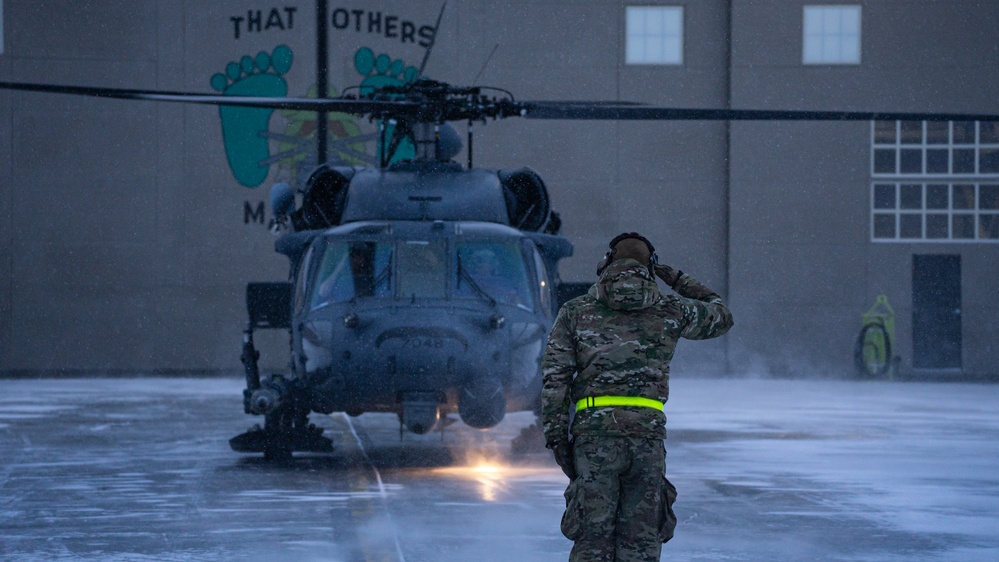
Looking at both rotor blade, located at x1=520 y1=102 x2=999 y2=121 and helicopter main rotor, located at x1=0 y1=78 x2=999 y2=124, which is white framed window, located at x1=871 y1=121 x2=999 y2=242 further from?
rotor blade, located at x1=520 y1=102 x2=999 y2=121

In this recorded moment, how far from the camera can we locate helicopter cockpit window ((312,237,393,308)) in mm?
14562

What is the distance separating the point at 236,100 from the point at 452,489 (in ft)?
12.8

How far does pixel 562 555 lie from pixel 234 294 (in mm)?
22301

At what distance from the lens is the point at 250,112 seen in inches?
1234

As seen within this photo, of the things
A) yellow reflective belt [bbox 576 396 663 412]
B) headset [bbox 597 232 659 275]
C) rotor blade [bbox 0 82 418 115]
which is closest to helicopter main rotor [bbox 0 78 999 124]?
rotor blade [bbox 0 82 418 115]

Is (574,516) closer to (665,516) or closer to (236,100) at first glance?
(665,516)

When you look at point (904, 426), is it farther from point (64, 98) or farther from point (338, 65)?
point (64, 98)

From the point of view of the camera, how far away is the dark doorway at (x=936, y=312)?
104ft

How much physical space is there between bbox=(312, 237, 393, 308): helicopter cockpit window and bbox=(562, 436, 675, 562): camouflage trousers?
7708 mm

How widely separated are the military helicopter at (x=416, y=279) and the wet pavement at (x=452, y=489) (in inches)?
27.9

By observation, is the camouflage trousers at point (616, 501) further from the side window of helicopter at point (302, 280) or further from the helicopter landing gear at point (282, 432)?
the side window of helicopter at point (302, 280)

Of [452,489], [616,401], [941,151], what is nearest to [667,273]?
[616,401]

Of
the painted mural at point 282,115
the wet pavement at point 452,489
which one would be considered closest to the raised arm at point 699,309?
the wet pavement at point 452,489

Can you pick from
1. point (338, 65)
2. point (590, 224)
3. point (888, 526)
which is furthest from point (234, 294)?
point (888, 526)
